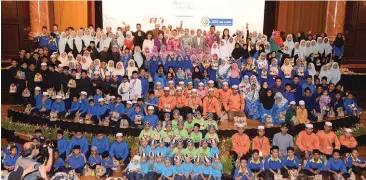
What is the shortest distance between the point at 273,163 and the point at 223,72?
408 cm

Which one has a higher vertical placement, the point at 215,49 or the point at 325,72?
the point at 215,49

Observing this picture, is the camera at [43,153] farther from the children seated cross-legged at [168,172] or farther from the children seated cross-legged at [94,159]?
the children seated cross-legged at [168,172]

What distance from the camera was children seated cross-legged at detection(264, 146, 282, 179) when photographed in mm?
9133

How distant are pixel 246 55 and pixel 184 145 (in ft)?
15.0

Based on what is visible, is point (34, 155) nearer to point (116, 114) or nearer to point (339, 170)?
point (116, 114)

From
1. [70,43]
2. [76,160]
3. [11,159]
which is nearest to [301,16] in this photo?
[70,43]

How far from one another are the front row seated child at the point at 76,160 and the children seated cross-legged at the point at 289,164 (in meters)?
4.28

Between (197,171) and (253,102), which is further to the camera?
(253,102)

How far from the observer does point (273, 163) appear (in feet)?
A: 30.1

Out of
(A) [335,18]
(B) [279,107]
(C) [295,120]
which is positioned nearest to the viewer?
(C) [295,120]

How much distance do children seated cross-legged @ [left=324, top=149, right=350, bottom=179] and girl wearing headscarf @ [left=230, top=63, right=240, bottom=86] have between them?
3.89 metres

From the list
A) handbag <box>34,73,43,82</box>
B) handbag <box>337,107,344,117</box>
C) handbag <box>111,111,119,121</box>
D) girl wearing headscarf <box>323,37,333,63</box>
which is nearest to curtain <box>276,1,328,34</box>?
girl wearing headscarf <box>323,37,333,63</box>

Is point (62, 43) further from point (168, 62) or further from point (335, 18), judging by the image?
point (335, 18)

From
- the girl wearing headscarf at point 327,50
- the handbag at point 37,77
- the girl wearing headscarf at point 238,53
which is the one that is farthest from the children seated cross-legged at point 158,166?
the girl wearing headscarf at point 327,50
